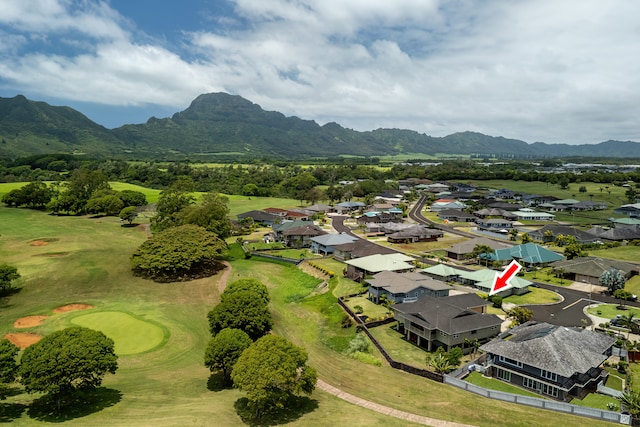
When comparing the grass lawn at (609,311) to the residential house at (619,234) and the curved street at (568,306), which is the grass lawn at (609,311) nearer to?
the curved street at (568,306)

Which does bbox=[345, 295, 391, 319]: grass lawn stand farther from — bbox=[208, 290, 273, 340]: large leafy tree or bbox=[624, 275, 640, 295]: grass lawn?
bbox=[624, 275, 640, 295]: grass lawn

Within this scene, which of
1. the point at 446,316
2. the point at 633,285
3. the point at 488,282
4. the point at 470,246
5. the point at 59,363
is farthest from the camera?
the point at 470,246

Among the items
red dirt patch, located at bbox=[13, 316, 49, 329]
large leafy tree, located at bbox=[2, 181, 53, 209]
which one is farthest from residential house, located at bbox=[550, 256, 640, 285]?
large leafy tree, located at bbox=[2, 181, 53, 209]

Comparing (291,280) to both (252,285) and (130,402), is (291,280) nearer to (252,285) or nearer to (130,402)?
(252,285)

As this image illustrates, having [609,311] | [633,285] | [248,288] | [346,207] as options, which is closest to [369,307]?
[248,288]

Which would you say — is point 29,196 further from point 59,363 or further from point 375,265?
point 59,363

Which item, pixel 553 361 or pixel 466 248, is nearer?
pixel 553 361

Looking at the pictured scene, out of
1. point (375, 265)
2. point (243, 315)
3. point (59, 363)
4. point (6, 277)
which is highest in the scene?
point (59, 363)
